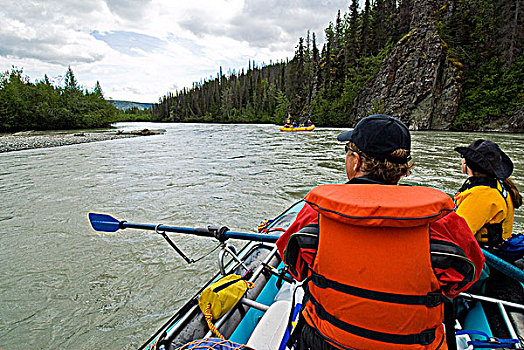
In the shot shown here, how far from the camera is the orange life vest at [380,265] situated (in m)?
1.01

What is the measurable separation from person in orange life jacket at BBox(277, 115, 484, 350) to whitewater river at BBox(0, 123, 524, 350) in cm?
253

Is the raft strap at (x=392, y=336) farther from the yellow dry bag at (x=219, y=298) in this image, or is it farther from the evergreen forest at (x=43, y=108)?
the evergreen forest at (x=43, y=108)

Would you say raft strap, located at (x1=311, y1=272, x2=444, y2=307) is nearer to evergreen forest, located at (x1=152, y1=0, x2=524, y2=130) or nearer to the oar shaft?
the oar shaft

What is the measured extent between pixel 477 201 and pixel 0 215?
8.78 m

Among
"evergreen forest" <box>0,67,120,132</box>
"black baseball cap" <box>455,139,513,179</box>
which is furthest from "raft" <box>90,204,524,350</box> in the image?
"evergreen forest" <box>0,67,120,132</box>

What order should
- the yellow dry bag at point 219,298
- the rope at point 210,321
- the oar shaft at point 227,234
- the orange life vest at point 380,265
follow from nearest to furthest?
the orange life vest at point 380,265 → the rope at point 210,321 → the yellow dry bag at point 219,298 → the oar shaft at point 227,234

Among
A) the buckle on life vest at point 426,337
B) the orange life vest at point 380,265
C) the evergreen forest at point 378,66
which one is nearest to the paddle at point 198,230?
the orange life vest at point 380,265

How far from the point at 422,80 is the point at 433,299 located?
111 ft

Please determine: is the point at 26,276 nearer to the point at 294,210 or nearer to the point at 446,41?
the point at 294,210

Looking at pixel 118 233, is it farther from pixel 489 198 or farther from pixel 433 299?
pixel 489 198

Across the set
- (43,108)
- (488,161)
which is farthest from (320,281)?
(43,108)

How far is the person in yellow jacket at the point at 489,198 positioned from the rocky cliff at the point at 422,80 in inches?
1189

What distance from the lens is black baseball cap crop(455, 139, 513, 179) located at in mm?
2207

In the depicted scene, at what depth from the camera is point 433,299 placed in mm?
1075
